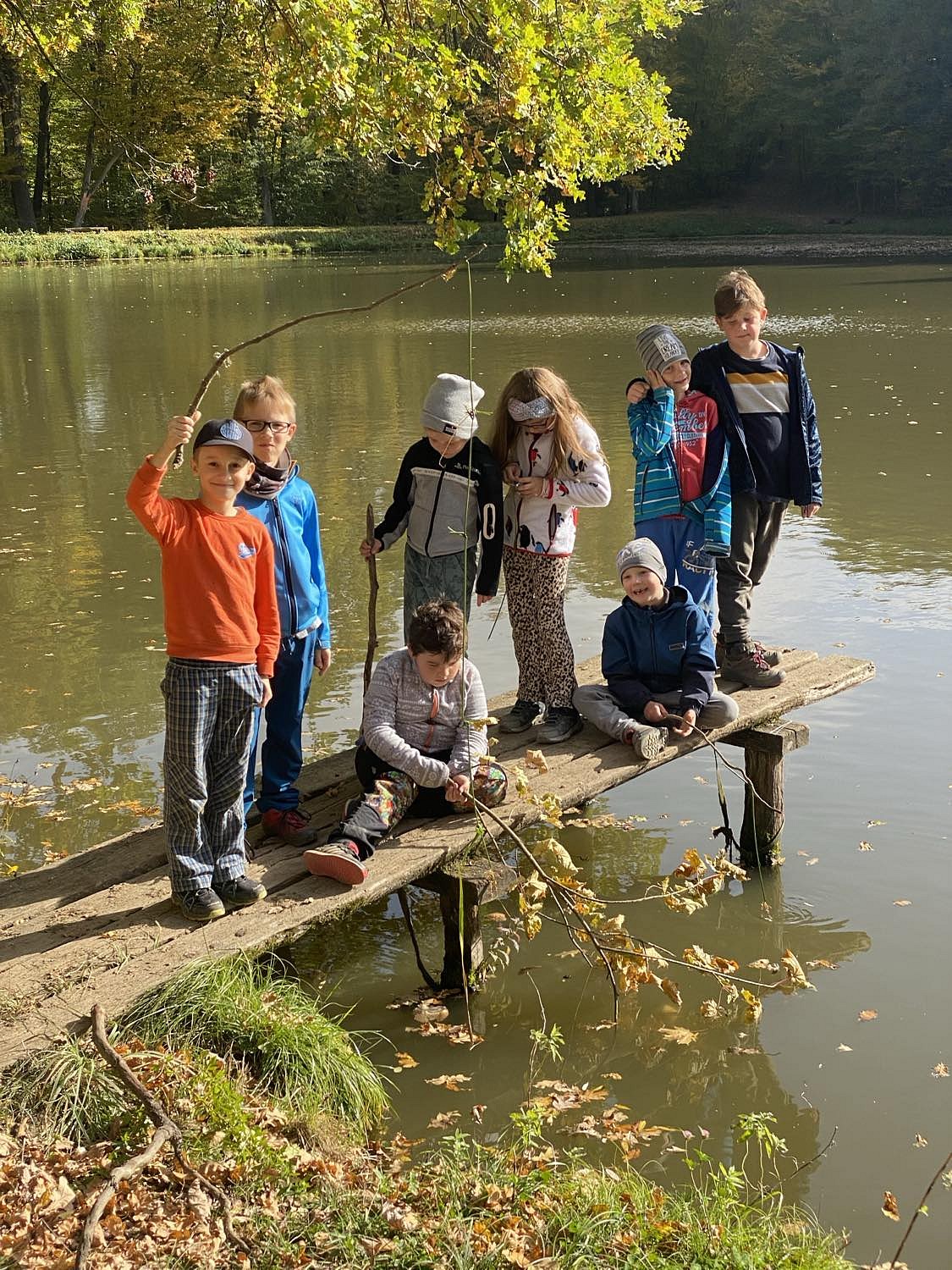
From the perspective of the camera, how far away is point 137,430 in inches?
626

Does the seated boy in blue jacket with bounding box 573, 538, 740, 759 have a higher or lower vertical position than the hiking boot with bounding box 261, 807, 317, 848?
higher

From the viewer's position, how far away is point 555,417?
222 inches

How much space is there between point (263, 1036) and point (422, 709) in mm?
1399

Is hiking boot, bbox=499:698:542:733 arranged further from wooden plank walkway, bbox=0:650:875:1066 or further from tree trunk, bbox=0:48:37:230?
tree trunk, bbox=0:48:37:230

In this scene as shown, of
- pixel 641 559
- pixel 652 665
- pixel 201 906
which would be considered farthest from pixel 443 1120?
pixel 641 559

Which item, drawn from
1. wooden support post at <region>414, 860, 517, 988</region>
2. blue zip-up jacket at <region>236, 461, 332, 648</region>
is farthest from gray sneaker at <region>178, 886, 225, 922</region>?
blue zip-up jacket at <region>236, 461, 332, 648</region>

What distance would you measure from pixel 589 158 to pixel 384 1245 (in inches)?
268

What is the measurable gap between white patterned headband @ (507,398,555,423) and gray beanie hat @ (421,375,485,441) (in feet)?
0.74

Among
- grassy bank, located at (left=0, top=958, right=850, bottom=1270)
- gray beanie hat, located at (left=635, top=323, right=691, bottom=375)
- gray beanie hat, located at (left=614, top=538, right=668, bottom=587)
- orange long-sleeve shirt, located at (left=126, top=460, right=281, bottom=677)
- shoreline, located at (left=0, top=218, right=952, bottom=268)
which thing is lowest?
grassy bank, located at (left=0, top=958, right=850, bottom=1270)

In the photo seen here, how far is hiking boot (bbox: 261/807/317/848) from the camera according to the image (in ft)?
16.0

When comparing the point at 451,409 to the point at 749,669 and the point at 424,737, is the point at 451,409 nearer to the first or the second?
the point at 424,737

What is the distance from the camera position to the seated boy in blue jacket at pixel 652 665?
5.59m

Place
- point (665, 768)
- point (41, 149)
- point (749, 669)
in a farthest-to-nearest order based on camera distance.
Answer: point (41, 149)
point (665, 768)
point (749, 669)

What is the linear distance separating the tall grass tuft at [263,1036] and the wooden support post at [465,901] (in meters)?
0.63
